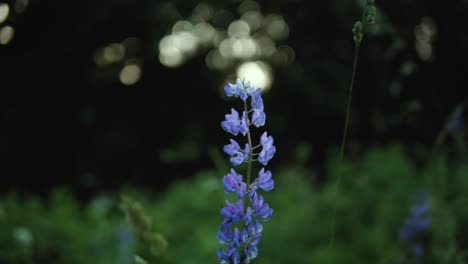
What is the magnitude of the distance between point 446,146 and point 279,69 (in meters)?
2.54

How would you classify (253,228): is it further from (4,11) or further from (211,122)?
(211,122)

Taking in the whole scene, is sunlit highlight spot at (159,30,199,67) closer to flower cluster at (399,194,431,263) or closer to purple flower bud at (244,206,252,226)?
flower cluster at (399,194,431,263)

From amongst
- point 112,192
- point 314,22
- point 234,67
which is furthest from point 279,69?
point 112,192

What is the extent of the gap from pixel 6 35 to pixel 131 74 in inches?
56.0

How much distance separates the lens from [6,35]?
4.65 meters

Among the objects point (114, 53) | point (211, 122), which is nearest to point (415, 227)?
point (211, 122)

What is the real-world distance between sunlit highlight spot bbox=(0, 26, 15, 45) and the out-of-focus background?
23 mm

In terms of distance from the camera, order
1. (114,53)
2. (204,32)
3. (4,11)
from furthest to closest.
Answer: (204,32), (114,53), (4,11)

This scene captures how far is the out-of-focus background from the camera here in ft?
9.82

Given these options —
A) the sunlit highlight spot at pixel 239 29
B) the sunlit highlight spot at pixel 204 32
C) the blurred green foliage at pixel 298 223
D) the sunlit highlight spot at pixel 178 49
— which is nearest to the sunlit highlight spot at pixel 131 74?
the sunlit highlight spot at pixel 178 49

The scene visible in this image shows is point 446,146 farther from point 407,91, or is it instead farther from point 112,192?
point 112,192

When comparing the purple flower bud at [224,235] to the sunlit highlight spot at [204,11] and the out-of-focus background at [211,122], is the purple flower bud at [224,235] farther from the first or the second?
the sunlit highlight spot at [204,11]

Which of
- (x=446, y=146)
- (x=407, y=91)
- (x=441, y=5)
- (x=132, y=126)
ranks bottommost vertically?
(x=407, y=91)

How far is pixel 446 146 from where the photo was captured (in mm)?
3908
